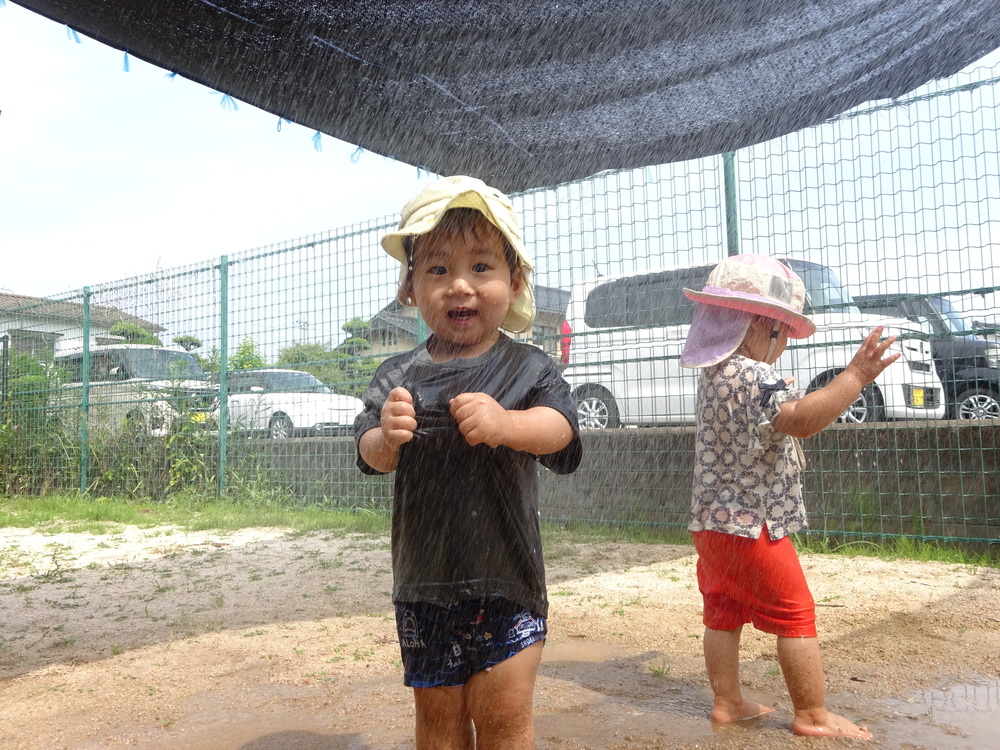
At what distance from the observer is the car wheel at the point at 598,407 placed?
19.6 ft

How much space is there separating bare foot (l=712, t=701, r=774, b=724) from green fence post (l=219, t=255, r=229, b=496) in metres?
6.75

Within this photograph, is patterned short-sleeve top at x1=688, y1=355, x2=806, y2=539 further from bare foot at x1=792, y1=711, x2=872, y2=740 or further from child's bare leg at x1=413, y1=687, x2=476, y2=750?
child's bare leg at x1=413, y1=687, x2=476, y2=750

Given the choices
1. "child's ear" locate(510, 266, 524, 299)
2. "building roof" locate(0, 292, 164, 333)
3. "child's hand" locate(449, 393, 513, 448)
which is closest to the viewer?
"child's hand" locate(449, 393, 513, 448)

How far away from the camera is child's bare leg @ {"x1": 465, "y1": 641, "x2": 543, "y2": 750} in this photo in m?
1.64

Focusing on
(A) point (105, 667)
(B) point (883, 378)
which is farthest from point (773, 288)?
(B) point (883, 378)

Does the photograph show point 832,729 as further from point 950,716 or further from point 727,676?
point 950,716

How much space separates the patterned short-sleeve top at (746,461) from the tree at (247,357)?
610 cm

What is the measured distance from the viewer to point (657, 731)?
2.38 metres

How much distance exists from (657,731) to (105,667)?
2179 mm

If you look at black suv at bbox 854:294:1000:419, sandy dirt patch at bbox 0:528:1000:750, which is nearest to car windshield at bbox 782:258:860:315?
black suv at bbox 854:294:1000:419

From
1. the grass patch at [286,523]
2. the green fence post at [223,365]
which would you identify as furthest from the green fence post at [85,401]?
the green fence post at [223,365]

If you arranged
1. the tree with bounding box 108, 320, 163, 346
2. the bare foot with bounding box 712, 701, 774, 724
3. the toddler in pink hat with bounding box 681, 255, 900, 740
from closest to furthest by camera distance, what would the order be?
the toddler in pink hat with bounding box 681, 255, 900, 740, the bare foot with bounding box 712, 701, 774, 724, the tree with bounding box 108, 320, 163, 346

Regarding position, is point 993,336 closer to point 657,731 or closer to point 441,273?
point 657,731

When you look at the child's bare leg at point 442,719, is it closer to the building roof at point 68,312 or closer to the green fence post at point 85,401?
the building roof at point 68,312
